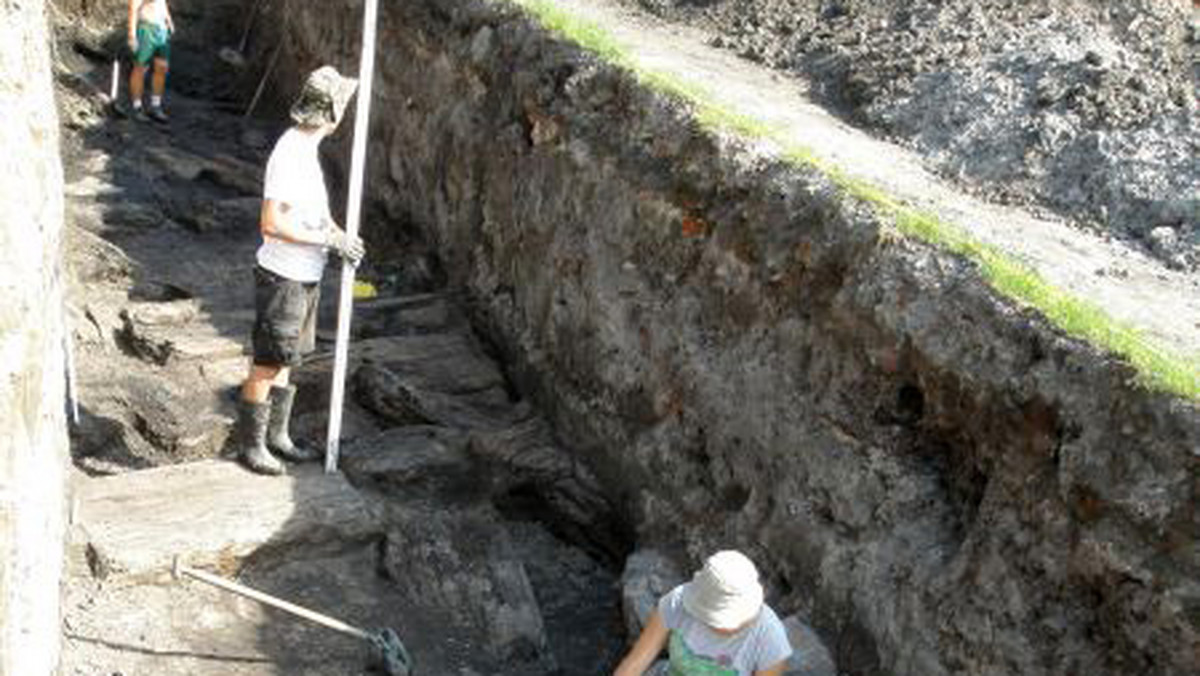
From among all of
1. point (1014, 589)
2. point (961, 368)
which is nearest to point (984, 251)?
point (961, 368)

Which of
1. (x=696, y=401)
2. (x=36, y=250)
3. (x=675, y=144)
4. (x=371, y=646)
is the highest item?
(x=675, y=144)

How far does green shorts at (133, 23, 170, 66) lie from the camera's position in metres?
12.8

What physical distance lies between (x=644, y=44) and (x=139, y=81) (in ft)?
20.4

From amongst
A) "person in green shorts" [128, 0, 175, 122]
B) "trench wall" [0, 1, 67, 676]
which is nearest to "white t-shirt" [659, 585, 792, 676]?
"trench wall" [0, 1, 67, 676]

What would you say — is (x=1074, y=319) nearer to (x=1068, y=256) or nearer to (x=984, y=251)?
(x=984, y=251)

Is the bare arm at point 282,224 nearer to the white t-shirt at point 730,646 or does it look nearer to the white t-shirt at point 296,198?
the white t-shirt at point 296,198

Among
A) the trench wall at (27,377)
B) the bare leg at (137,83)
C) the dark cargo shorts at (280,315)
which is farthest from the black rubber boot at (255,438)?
the bare leg at (137,83)

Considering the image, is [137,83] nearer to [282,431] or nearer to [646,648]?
[282,431]

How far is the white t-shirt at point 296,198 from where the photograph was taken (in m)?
6.35

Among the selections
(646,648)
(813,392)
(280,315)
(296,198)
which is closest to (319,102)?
(296,198)

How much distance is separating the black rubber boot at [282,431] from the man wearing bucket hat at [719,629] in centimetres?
276

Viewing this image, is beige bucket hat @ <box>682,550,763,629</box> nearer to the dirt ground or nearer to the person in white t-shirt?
the dirt ground

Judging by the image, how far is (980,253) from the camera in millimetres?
5469

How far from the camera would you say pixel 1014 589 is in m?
4.82
